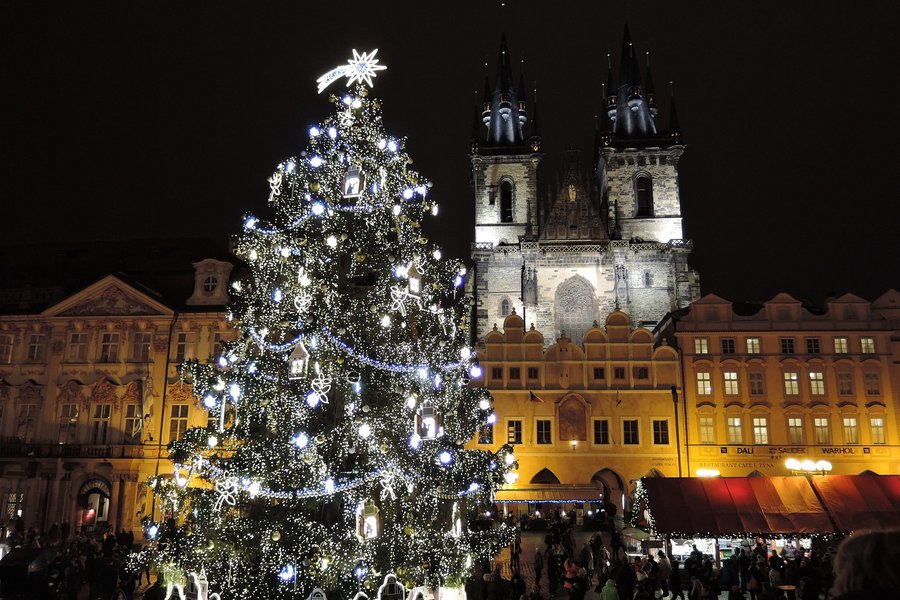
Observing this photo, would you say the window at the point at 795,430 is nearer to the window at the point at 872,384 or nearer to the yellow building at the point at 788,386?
the yellow building at the point at 788,386

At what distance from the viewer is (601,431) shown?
113ft

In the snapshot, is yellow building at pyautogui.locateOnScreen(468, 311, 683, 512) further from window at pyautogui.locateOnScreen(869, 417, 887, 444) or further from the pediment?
the pediment

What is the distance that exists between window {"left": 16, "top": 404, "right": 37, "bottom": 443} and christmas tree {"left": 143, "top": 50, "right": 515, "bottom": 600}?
24587 millimetres

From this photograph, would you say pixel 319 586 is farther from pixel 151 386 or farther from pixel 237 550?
pixel 151 386

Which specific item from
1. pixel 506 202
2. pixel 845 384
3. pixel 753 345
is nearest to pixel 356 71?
pixel 753 345

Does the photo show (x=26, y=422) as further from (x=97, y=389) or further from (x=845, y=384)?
(x=845, y=384)

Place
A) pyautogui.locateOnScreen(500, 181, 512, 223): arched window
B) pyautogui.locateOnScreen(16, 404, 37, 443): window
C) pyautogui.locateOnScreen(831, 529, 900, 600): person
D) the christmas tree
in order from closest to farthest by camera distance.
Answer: pyautogui.locateOnScreen(831, 529, 900, 600): person < the christmas tree < pyautogui.locateOnScreen(16, 404, 37, 443): window < pyautogui.locateOnScreen(500, 181, 512, 223): arched window

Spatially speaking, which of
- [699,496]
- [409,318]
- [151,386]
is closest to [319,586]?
[409,318]

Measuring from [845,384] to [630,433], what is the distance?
412 inches

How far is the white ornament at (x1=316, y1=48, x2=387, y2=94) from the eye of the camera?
548 inches

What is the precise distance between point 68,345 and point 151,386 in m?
4.76

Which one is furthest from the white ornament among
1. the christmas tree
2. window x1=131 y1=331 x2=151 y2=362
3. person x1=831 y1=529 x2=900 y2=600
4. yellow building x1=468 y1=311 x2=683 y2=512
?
window x1=131 y1=331 x2=151 y2=362

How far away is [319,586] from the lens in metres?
11.4

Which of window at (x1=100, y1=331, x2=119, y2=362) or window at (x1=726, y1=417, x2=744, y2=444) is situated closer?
window at (x1=100, y1=331, x2=119, y2=362)
